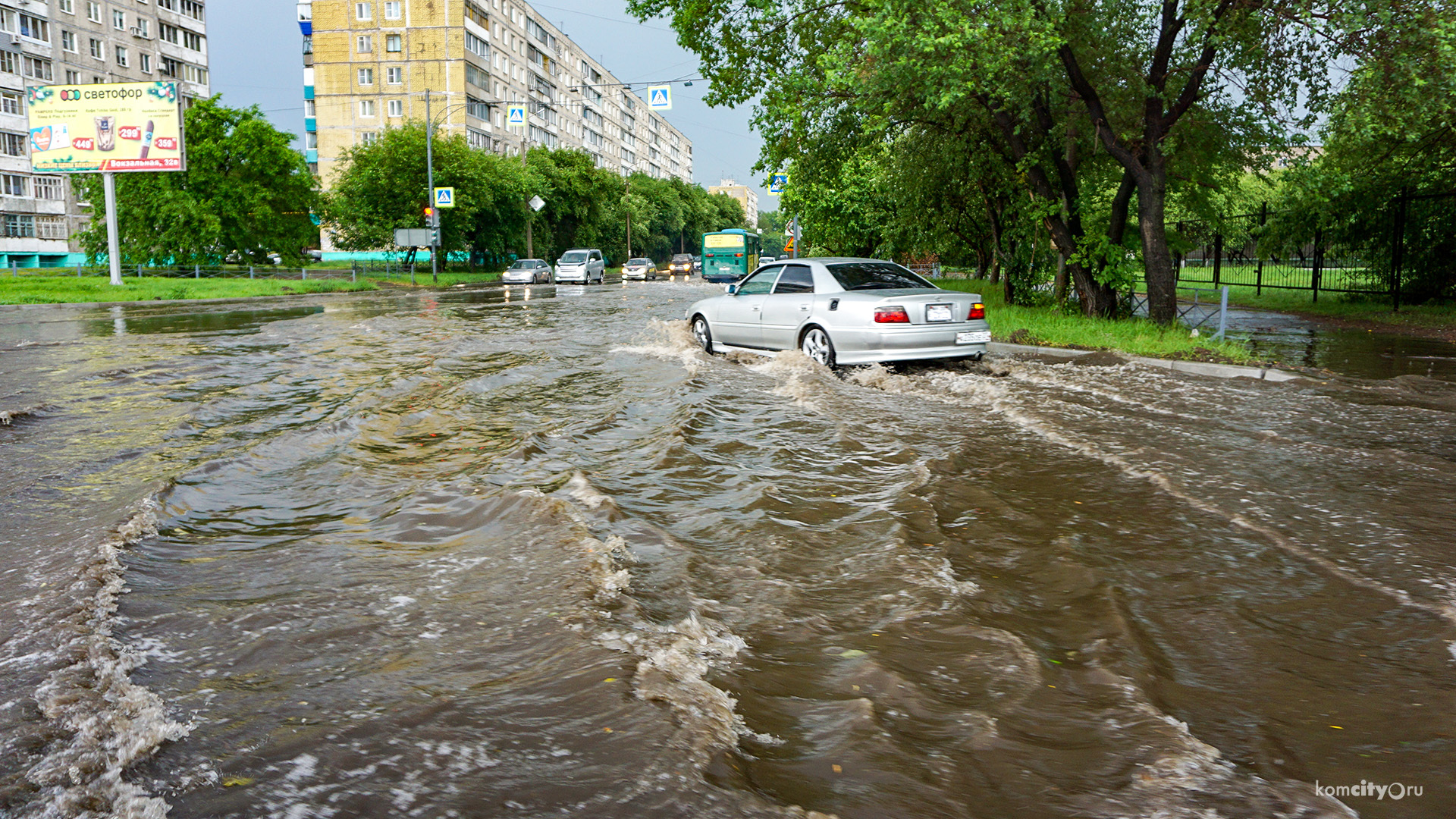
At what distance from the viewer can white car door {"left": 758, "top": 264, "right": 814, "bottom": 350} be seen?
12.1 meters

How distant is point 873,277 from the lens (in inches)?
475

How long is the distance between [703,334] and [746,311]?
4.65 ft

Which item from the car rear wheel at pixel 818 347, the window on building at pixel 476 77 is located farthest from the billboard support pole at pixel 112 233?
the window on building at pixel 476 77

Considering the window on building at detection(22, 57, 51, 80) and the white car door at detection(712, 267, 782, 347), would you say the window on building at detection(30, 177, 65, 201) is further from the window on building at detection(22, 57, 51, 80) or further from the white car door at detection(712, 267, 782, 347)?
the white car door at detection(712, 267, 782, 347)

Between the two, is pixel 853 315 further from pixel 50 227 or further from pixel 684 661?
pixel 50 227

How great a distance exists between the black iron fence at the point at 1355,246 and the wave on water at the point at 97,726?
2117 centimetres

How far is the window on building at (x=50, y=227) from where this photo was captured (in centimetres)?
6134

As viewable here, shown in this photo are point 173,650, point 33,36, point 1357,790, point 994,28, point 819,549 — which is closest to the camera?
point 1357,790

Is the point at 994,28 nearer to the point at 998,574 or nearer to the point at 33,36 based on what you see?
the point at 998,574

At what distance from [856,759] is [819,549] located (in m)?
2.04

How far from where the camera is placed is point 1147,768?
286 centimetres

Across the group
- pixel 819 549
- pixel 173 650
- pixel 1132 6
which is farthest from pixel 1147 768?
pixel 1132 6

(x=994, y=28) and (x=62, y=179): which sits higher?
(x=62, y=179)

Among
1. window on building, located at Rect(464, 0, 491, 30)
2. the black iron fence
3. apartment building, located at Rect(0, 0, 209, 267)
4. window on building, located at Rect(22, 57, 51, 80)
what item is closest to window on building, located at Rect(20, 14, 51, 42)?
apartment building, located at Rect(0, 0, 209, 267)
